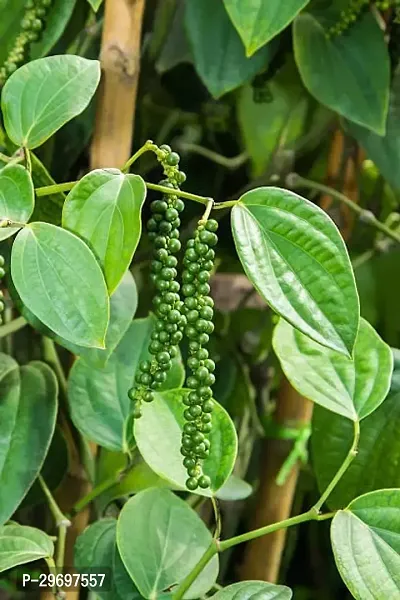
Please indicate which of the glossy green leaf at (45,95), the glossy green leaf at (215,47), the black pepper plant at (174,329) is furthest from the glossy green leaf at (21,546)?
the glossy green leaf at (215,47)

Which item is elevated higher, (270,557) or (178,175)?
(178,175)

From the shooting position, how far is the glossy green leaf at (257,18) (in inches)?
17.3

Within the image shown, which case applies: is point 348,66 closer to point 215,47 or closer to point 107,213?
point 215,47

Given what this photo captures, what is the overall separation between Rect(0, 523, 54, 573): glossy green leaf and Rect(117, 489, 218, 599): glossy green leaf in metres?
0.04

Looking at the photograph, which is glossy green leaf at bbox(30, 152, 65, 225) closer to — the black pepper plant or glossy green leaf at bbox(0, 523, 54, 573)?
the black pepper plant

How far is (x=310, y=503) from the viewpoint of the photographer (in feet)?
2.99

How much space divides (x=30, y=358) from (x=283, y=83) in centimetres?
33

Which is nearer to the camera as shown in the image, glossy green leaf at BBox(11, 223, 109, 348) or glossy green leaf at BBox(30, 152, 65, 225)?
glossy green leaf at BBox(11, 223, 109, 348)

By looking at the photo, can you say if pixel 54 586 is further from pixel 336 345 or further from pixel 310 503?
pixel 310 503

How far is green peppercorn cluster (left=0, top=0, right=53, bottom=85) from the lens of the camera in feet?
1.46

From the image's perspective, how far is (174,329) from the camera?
0.35 meters

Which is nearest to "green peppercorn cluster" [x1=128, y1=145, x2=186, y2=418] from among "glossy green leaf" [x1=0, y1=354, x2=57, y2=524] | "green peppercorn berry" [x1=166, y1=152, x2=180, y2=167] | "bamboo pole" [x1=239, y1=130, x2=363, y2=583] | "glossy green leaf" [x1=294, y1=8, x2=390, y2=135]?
"green peppercorn berry" [x1=166, y1=152, x2=180, y2=167]

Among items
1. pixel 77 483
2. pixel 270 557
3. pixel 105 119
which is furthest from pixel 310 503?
pixel 105 119

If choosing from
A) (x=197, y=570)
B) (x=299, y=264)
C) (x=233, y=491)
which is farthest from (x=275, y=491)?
(x=299, y=264)
